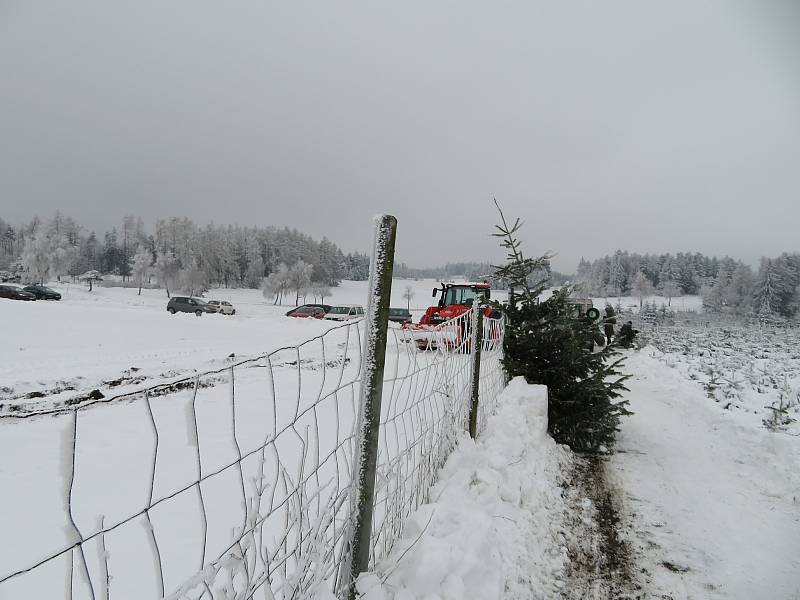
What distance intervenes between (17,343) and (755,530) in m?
15.9

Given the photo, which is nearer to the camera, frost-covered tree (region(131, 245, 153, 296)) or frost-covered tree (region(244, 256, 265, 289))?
frost-covered tree (region(131, 245, 153, 296))

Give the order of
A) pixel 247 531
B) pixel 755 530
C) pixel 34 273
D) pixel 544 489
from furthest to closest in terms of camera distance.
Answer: pixel 34 273
pixel 544 489
pixel 755 530
pixel 247 531

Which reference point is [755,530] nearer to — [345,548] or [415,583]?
[415,583]

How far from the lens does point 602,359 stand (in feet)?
17.3

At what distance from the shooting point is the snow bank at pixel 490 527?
6.33 feet

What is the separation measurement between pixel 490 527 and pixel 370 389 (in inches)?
54.2

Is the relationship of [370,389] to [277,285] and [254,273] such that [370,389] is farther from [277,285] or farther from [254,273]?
[254,273]

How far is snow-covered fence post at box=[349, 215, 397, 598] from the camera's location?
1.69 metres

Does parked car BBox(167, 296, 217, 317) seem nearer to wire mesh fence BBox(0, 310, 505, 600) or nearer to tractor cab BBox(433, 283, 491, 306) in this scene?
tractor cab BBox(433, 283, 491, 306)

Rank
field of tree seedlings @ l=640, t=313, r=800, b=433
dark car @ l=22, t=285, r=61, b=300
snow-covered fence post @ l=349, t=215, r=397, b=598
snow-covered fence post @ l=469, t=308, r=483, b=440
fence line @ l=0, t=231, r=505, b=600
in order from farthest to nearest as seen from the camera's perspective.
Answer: dark car @ l=22, t=285, r=61, b=300 < field of tree seedlings @ l=640, t=313, r=800, b=433 < snow-covered fence post @ l=469, t=308, r=483, b=440 < snow-covered fence post @ l=349, t=215, r=397, b=598 < fence line @ l=0, t=231, r=505, b=600

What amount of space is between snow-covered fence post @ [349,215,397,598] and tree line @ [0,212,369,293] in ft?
194

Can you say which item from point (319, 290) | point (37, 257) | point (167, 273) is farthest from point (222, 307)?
point (37, 257)

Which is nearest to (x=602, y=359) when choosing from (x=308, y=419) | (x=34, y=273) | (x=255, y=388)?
(x=308, y=419)

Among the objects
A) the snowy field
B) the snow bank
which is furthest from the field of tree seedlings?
the snowy field
